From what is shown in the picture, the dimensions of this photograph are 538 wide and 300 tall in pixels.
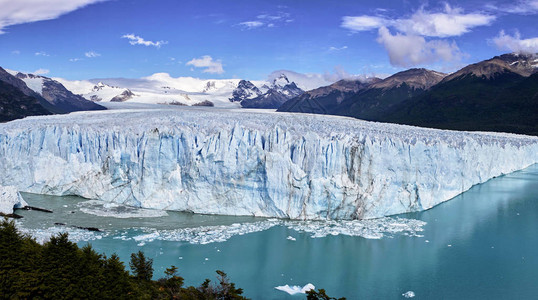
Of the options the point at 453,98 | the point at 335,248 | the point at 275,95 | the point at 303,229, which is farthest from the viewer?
the point at 275,95

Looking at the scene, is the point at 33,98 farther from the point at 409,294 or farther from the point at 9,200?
the point at 409,294

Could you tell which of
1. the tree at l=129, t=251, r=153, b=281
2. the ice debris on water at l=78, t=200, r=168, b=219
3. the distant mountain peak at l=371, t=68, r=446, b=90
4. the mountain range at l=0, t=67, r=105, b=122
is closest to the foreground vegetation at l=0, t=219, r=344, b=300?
the tree at l=129, t=251, r=153, b=281

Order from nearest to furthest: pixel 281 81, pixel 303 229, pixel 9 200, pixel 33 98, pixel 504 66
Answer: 1. pixel 303 229
2. pixel 9 200
3. pixel 33 98
4. pixel 504 66
5. pixel 281 81

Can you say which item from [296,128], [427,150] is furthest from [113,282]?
[427,150]

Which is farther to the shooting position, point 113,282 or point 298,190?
point 298,190

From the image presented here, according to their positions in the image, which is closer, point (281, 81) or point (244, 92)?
point (244, 92)

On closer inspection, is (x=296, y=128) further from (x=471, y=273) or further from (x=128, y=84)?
(x=128, y=84)

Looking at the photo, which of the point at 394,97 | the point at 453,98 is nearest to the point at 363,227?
the point at 453,98
